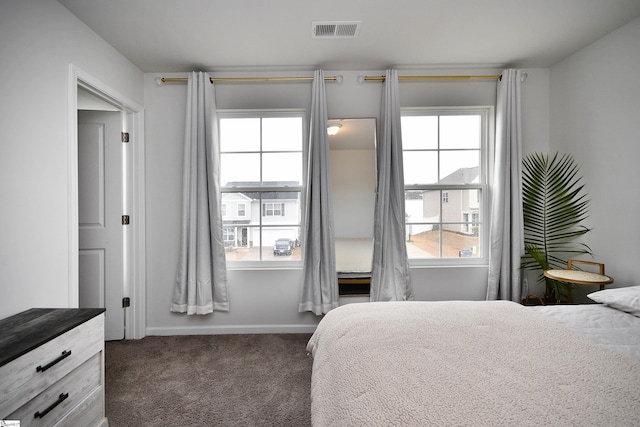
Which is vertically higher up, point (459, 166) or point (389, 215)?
point (459, 166)

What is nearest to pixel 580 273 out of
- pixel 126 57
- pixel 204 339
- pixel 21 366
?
pixel 204 339

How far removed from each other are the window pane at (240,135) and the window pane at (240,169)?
79 mm


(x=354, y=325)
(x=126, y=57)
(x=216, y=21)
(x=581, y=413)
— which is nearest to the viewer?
(x=581, y=413)

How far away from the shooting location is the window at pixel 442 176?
9.34 ft

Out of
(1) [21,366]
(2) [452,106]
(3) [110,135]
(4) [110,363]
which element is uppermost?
(2) [452,106]

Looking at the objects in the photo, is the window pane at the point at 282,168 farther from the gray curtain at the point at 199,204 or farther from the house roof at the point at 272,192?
the gray curtain at the point at 199,204

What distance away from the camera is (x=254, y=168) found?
2.85 m

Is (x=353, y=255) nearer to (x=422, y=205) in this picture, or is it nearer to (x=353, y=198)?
(x=353, y=198)

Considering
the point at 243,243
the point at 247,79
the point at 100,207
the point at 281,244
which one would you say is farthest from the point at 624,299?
the point at 100,207

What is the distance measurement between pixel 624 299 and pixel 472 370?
1303 mm

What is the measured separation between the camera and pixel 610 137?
2.26 metres

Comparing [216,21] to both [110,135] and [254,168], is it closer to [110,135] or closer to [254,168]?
[254,168]

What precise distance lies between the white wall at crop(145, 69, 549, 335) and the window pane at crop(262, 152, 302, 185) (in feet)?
1.60

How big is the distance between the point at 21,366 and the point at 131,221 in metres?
1.75
